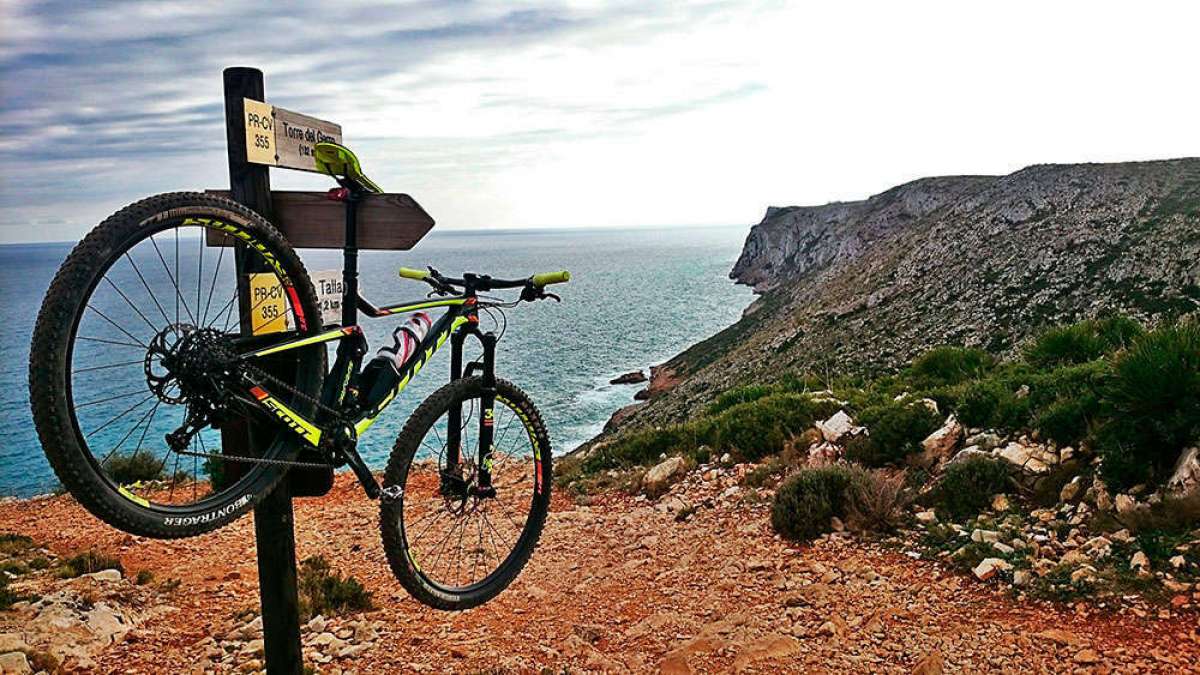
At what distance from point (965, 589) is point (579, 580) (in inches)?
140

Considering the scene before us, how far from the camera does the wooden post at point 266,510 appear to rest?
3.82 metres

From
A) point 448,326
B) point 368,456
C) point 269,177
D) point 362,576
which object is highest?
point 269,177

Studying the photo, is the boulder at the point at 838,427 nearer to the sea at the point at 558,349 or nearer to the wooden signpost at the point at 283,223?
the sea at the point at 558,349

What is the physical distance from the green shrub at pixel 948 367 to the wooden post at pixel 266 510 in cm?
1078

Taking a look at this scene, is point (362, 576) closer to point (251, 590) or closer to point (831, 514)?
point (251, 590)

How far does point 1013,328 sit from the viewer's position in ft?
90.1

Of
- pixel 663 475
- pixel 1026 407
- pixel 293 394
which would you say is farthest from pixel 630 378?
pixel 293 394

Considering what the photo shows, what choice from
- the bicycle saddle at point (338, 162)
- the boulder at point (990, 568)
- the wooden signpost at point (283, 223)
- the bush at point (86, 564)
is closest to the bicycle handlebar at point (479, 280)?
the wooden signpost at point (283, 223)

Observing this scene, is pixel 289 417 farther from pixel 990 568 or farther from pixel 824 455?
pixel 824 455

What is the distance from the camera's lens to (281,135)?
4.04 meters

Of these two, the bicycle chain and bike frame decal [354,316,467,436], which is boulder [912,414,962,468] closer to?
bike frame decal [354,316,467,436]

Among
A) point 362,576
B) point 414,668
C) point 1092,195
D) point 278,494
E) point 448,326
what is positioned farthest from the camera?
point 1092,195

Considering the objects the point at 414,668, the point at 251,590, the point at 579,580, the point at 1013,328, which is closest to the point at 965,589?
the point at 579,580

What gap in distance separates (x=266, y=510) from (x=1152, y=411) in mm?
7269
